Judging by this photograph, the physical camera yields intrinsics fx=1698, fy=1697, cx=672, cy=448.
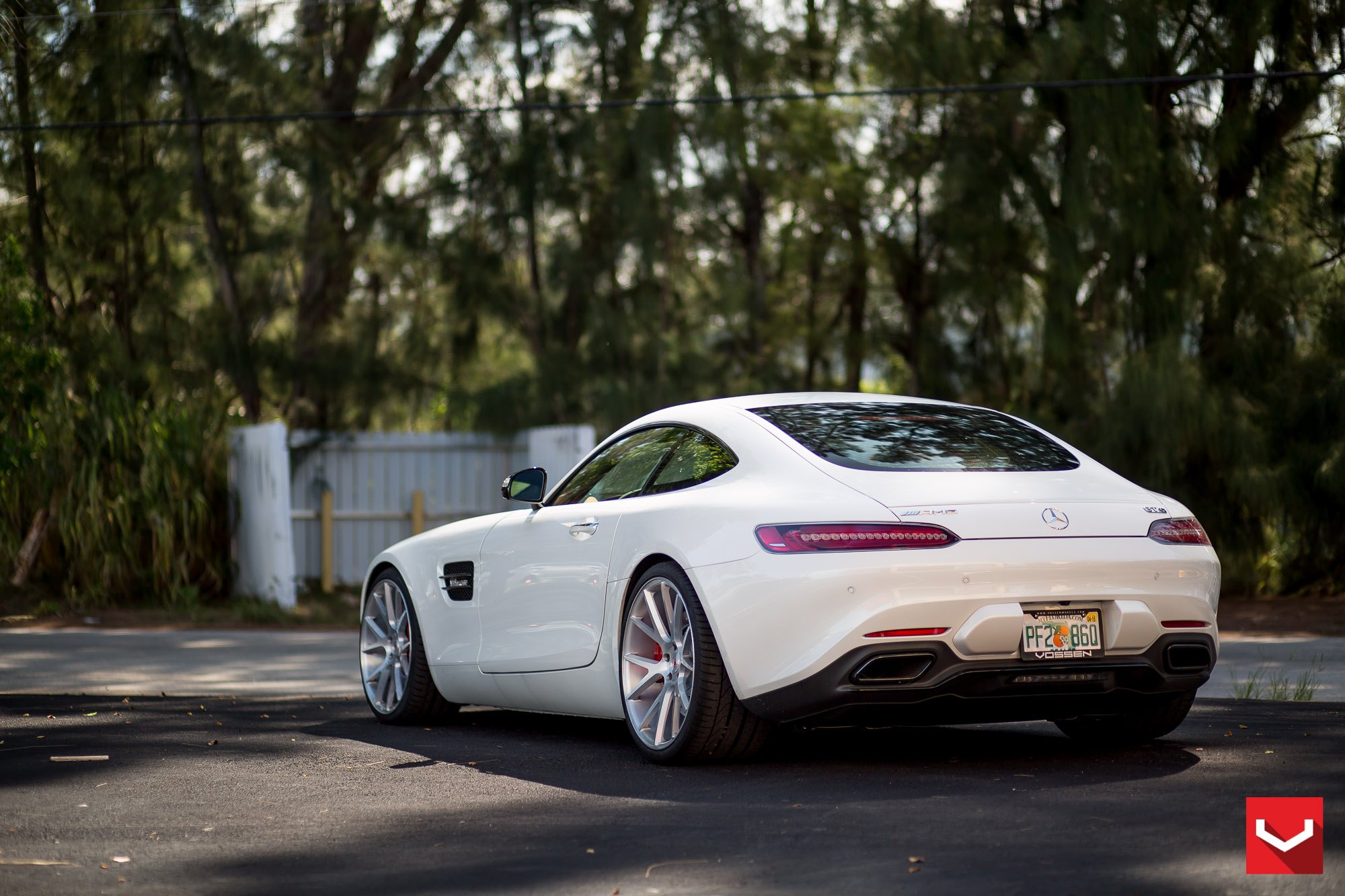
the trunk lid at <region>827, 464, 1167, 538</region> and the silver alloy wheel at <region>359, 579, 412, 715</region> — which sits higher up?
the trunk lid at <region>827, 464, 1167, 538</region>

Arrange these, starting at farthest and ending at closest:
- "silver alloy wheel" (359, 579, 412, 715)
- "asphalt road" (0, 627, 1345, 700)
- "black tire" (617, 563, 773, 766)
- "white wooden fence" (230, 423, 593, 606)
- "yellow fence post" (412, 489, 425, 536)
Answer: "yellow fence post" (412, 489, 425, 536) < "white wooden fence" (230, 423, 593, 606) < "asphalt road" (0, 627, 1345, 700) < "silver alloy wheel" (359, 579, 412, 715) < "black tire" (617, 563, 773, 766)

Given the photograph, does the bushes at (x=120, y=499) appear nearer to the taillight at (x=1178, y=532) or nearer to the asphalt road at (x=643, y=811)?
the asphalt road at (x=643, y=811)

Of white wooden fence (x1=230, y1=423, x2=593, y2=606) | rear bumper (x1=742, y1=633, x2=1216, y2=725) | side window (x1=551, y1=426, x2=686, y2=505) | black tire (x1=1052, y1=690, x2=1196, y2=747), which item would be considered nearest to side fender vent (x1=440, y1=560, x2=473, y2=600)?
side window (x1=551, y1=426, x2=686, y2=505)

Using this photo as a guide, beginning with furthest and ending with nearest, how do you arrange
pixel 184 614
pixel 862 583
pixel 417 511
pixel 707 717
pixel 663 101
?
pixel 417 511 < pixel 663 101 < pixel 184 614 < pixel 707 717 < pixel 862 583

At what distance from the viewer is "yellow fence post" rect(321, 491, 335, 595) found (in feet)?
61.6

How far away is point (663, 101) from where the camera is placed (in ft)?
55.7

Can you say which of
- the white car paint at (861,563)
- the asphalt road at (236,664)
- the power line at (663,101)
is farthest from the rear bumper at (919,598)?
the power line at (663,101)

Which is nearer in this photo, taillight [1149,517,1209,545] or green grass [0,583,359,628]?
taillight [1149,517,1209,545]

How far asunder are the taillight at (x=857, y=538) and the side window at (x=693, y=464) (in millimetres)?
639

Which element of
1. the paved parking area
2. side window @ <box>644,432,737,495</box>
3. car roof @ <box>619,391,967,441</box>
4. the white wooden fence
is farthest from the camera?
the white wooden fence

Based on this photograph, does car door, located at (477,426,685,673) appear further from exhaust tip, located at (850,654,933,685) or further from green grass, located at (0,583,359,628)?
green grass, located at (0,583,359,628)

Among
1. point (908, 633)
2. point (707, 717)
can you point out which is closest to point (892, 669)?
point (908, 633)

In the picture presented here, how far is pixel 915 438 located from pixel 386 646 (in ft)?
10.5

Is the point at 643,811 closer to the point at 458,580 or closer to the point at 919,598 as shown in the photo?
the point at 919,598
